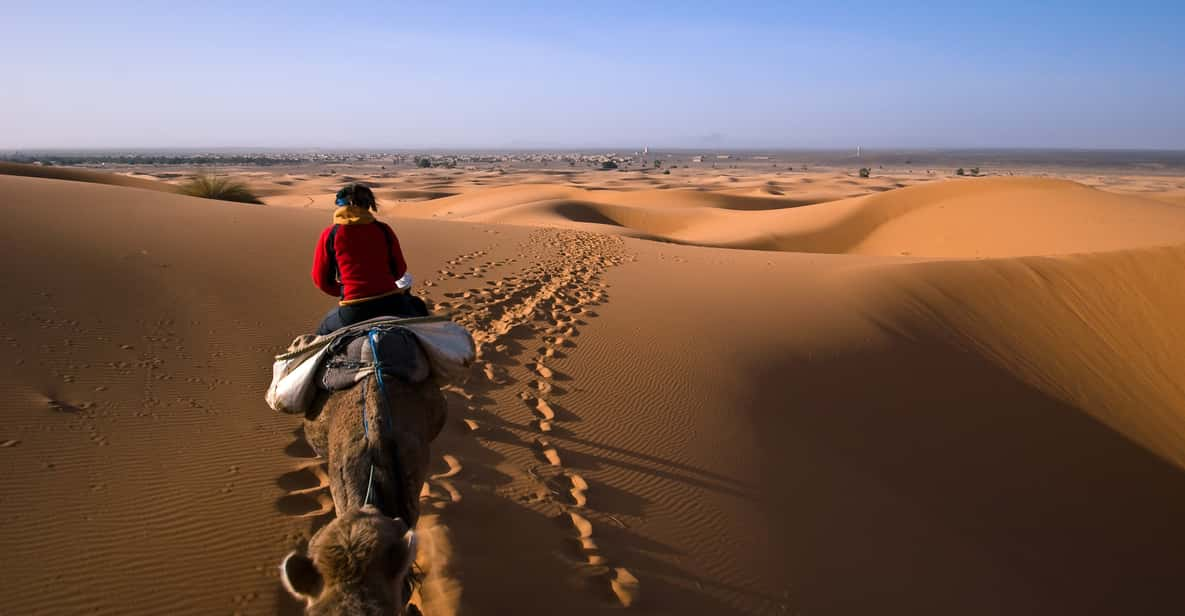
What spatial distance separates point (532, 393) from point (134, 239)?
6.61 meters

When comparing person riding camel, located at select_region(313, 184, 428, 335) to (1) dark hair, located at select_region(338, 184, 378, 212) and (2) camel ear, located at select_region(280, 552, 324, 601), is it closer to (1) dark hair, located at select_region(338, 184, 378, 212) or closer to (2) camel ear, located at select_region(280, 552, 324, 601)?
(1) dark hair, located at select_region(338, 184, 378, 212)

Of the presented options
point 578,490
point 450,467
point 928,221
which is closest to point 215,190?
point 450,467

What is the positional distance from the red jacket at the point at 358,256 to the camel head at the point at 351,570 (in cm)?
199

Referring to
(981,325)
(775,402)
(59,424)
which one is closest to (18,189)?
(59,424)

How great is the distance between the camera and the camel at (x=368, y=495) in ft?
6.56

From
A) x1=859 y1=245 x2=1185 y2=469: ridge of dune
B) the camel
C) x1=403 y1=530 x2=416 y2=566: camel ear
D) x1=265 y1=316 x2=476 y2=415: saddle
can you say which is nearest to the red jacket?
x1=265 y1=316 x2=476 y2=415: saddle

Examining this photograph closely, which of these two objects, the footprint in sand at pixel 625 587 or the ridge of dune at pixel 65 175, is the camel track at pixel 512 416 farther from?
the ridge of dune at pixel 65 175

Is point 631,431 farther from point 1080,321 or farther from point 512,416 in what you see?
point 1080,321

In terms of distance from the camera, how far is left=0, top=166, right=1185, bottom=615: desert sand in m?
3.48

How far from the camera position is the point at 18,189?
10.8m

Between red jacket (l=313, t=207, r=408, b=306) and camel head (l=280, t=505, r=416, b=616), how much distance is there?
199 cm

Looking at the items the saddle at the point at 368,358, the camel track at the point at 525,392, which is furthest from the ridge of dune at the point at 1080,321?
the saddle at the point at 368,358

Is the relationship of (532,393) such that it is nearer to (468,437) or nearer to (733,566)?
(468,437)

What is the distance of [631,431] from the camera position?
536 cm
